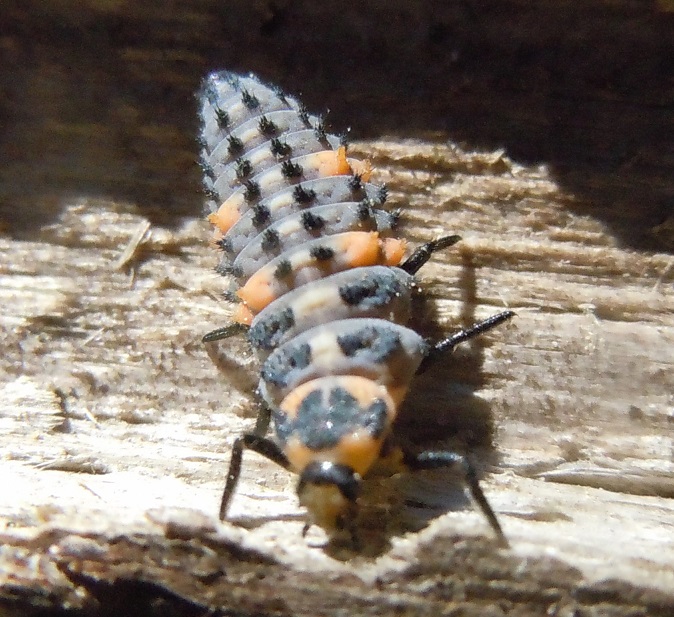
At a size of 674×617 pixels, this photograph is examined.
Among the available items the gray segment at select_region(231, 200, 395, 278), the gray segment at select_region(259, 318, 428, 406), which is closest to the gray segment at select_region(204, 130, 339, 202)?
the gray segment at select_region(231, 200, 395, 278)

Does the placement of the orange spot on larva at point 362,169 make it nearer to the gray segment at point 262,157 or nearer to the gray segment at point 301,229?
the gray segment at point 262,157

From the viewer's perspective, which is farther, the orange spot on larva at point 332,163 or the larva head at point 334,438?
the orange spot on larva at point 332,163

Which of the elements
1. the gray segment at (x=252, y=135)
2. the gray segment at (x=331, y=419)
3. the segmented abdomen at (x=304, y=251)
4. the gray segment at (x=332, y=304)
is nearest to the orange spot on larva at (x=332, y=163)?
the segmented abdomen at (x=304, y=251)

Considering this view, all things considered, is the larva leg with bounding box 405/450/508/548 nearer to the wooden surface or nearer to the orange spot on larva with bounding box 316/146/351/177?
the wooden surface

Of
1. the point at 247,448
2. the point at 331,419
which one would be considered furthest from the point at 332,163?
the point at 247,448

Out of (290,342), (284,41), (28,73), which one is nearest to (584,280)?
(290,342)

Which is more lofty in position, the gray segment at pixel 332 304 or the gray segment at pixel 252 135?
the gray segment at pixel 252 135

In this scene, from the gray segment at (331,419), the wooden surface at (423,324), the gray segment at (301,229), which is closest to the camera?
the wooden surface at (423,324)
